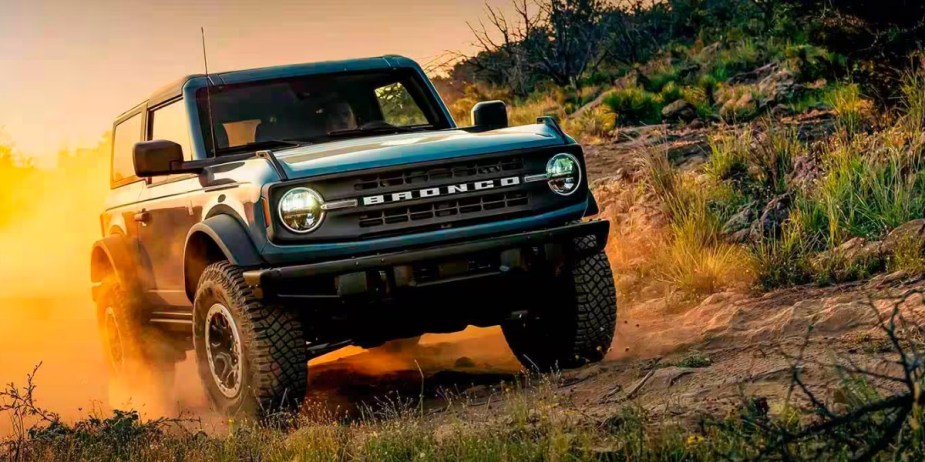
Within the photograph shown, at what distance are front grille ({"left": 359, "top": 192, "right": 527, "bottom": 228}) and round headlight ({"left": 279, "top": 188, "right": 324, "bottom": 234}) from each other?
9.0 inches

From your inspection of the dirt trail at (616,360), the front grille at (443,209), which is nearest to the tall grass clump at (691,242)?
the dirt trail at (616,360)

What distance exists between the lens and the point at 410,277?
236 inches

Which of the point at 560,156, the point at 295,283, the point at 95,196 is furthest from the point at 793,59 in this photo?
the point at 95,196

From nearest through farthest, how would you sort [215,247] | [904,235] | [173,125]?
[215,247] < [173,125] < [904,235]

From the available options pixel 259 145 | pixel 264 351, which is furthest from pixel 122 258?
pixel 264 351

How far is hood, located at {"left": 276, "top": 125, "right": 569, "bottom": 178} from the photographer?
609 cm

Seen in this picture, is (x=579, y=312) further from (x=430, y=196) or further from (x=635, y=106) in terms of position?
(x=635, y=106)

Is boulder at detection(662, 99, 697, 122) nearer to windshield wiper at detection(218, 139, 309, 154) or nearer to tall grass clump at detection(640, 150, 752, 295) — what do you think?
tall grass clump at detection(640, 150, 752, 295)

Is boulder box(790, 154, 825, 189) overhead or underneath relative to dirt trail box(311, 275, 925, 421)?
overhead

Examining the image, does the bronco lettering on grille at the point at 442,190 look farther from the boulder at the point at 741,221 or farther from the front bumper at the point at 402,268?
the boulder at the point at 741,221

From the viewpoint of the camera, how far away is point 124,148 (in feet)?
30.3

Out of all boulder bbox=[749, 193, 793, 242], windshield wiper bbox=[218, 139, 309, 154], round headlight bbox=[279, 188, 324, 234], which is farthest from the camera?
boulder bbox=[749, 193, 793, 242]

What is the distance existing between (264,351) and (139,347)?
269 cm

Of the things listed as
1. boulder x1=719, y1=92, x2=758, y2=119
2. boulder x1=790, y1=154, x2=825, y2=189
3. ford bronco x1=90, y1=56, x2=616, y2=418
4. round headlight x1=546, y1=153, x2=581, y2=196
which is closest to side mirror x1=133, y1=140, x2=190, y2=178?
ford bronco x1=90, y1=56, x2=616, y2=418
